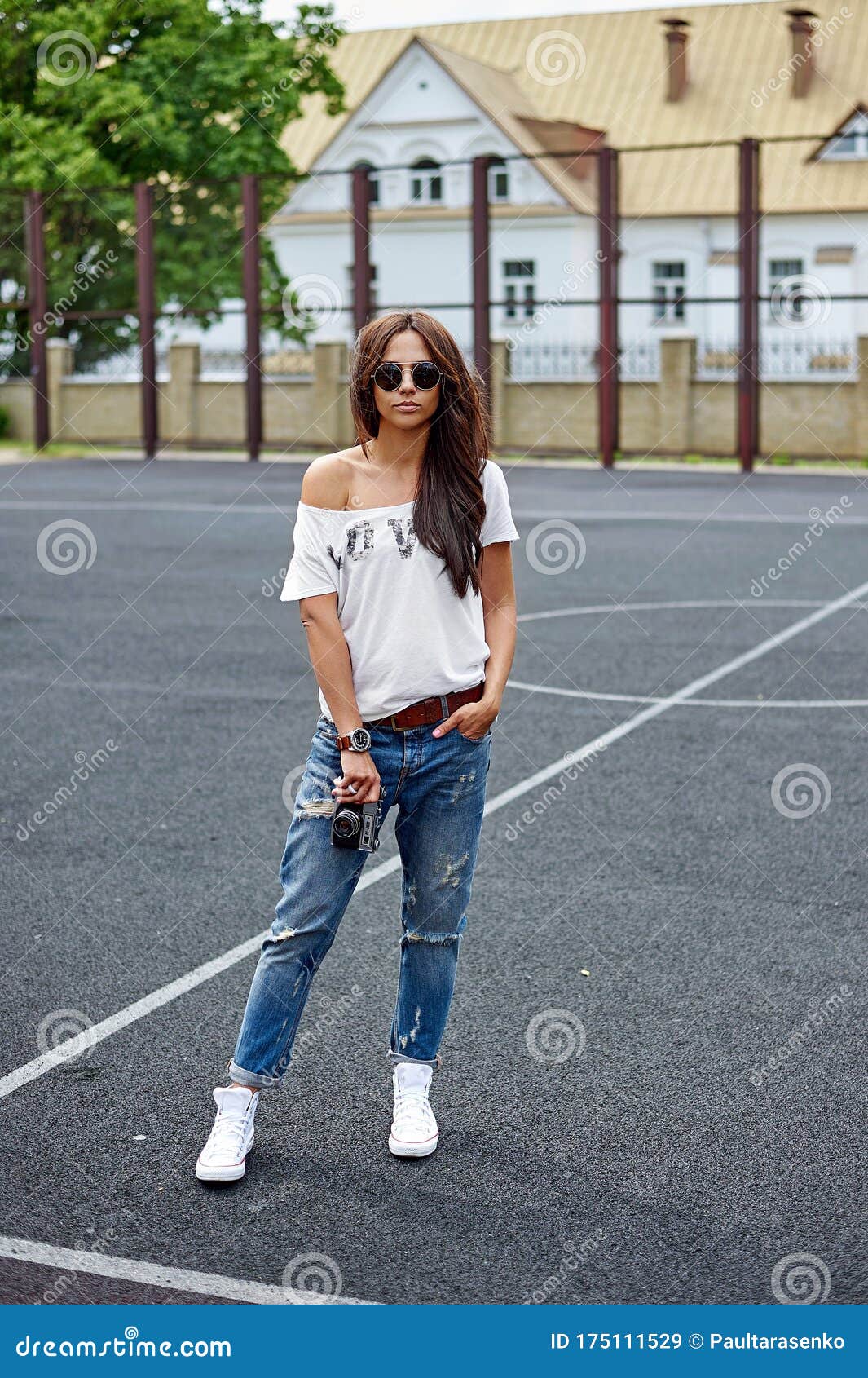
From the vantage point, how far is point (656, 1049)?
17.2 feet

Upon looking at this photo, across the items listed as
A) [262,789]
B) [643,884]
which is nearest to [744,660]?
[262,789]

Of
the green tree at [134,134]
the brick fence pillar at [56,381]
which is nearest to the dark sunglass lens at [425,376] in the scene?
the green tree at [134,134]

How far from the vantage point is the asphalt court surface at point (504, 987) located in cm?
406

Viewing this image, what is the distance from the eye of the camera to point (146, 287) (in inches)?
1356

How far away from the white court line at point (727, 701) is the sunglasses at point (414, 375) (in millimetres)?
6540

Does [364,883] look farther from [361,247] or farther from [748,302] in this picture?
[361,247]

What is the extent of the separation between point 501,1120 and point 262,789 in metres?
3.93

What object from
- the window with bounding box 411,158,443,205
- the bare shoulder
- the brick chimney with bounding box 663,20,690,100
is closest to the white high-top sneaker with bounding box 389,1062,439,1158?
the bare shoulder

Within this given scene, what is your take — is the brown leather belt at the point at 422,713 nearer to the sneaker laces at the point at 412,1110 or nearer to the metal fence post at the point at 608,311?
the sneaker laces at the point at 412,1110

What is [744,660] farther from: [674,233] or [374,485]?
[674,233]

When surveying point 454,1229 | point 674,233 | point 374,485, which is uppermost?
point 674,233

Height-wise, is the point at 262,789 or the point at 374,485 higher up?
the point at 374,485

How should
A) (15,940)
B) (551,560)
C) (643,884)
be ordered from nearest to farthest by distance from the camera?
(15,940)
(643,884)
(551,560)

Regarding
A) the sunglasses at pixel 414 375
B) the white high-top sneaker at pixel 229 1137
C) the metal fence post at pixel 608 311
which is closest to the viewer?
the sunglasses at pixel 414 375
